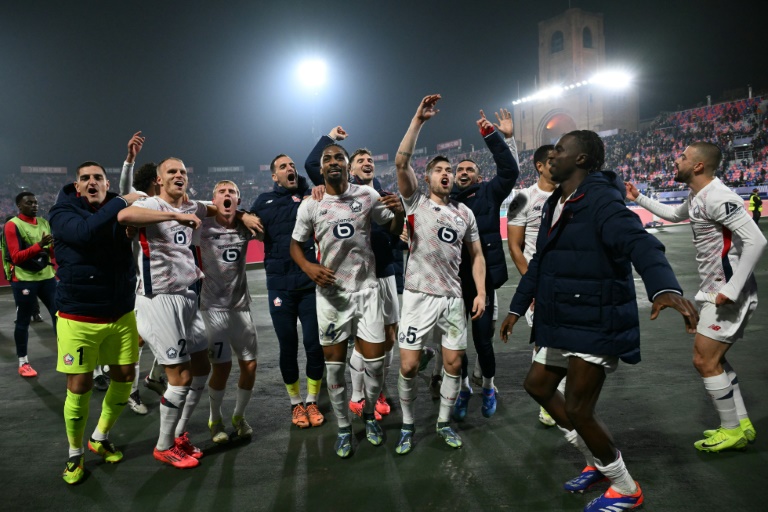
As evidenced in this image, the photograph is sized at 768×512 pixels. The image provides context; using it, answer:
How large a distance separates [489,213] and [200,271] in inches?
98.7

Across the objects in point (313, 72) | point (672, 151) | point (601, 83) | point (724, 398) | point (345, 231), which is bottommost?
point (724, 398)

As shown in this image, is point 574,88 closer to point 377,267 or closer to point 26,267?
point 377,267

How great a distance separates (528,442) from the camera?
383 cm

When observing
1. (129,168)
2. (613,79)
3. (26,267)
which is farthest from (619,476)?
(613,79)

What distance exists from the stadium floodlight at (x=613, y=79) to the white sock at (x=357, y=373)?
59.1m

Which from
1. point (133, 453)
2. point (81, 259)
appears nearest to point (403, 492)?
point (133, 453)

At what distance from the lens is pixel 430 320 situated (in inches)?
151

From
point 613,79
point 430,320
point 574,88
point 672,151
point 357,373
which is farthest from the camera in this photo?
point 574,88

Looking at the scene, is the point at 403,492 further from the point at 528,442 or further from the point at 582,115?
the point at 582,115

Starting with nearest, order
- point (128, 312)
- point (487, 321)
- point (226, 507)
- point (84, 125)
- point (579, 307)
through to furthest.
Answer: point (579, 307)
point (226, 507)
point (128, 312)
point (487, 321)
point (84, 125)

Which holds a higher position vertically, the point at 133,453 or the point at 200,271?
the point at 200,271

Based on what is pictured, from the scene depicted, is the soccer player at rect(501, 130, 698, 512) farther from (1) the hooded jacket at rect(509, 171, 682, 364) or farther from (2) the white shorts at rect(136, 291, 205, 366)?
(2) the white shorts at rect(136, 291, 205, 366)

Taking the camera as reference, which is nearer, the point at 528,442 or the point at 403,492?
the point at 403,492

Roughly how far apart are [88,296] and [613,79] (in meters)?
62.5
